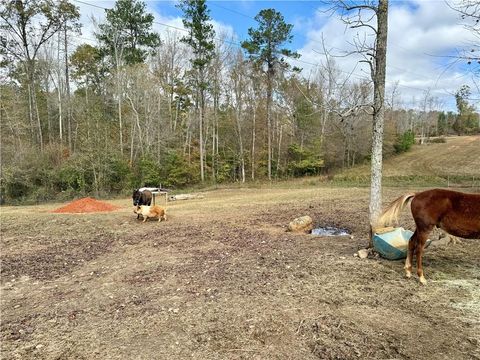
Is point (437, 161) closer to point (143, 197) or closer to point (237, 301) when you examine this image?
point (143, 197)

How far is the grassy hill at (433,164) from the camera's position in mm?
28736

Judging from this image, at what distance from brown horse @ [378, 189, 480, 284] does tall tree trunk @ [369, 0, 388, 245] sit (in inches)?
52.6

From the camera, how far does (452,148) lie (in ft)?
148

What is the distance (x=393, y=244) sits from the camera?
5324 mm

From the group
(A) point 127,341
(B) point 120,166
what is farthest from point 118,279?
(B) point 120,166

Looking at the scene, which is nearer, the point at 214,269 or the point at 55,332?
the point at 55,332

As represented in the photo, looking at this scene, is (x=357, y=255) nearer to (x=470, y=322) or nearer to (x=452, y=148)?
(x=470, y=322)

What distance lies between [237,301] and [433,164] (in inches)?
1540

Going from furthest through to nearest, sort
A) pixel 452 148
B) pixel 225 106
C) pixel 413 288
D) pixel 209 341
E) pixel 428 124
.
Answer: pixel 428 124, pixel 452 148, pixel 225 106, pixel 413 288, pixel 209 341

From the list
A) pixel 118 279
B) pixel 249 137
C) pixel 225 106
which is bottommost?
pixel 118 279

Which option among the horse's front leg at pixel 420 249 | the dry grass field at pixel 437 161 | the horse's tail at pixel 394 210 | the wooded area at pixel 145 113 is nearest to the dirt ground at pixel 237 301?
the horse's front leg at pixel 420 249

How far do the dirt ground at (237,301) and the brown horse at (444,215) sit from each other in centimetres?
53

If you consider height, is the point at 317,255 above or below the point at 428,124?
below

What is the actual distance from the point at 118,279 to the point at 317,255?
11.5 feet
